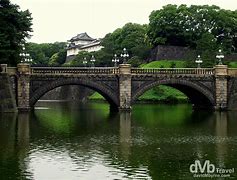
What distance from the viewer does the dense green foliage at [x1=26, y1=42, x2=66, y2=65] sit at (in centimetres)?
15725

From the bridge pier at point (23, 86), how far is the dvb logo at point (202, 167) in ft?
131

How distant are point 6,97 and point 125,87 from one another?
15811 millimetres

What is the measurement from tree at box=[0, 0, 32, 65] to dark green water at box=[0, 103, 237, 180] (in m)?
16.8

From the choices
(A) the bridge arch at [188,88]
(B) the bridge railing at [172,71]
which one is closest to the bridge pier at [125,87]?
(A) the bridge arch at [188,88]

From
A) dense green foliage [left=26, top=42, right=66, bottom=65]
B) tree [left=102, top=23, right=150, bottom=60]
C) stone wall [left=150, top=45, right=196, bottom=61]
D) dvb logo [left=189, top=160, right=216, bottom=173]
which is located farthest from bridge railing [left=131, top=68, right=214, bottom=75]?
dense green foliage [left=26, top=42, right=66, bottom=65]

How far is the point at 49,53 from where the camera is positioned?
18000 cm

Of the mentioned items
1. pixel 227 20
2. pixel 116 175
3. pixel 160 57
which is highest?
pixel 227 20

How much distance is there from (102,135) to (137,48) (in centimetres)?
7929

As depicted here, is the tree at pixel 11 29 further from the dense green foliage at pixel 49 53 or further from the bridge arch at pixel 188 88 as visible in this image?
the dense green foliage at pixel 49 53

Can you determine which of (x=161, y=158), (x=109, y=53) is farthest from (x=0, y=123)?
(x=109, y=53)

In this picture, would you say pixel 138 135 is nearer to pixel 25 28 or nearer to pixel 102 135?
pixel 102 135

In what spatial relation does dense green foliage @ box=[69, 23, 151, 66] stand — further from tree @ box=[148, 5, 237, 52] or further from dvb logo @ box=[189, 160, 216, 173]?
dvb logo @ box=[189, 160, 216, 173]

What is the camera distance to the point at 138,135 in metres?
35.4

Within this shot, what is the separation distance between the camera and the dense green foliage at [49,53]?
157250 millimetres
